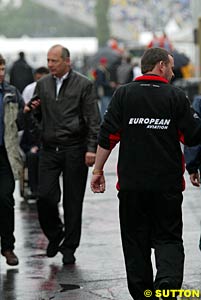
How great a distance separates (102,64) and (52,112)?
21.3 m

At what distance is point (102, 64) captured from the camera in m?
31.6

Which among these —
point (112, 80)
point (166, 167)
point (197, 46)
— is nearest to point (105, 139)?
point (166, 167)

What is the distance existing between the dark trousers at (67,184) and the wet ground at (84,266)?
0.32 metres

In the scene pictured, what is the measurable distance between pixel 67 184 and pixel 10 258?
0.86 meters

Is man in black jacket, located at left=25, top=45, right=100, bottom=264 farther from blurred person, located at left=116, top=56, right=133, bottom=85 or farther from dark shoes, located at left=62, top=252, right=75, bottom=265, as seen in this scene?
blurred person, located at left=116, top=56, right=133, bottom=85

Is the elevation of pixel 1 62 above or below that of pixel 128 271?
above

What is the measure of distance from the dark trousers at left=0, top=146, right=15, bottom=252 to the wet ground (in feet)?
0.84

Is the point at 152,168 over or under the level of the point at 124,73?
over

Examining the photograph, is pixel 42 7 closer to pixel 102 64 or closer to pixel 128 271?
pixel 102 64

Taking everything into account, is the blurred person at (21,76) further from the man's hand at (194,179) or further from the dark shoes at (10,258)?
the man's hand at (194,179)

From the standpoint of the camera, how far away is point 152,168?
7.94 meters

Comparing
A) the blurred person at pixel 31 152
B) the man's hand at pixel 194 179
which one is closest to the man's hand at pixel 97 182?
the man's hand at pixel 194 179

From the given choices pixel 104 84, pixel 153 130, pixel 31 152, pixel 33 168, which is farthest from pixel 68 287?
pixel 104 84

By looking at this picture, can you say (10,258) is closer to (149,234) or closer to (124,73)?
(149,234)
